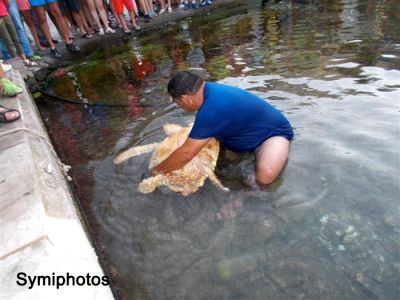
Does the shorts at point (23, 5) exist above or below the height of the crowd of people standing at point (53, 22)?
above

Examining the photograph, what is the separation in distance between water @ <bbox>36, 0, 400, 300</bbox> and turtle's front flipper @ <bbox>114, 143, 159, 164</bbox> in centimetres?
9

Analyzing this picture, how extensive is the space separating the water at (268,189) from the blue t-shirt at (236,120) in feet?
1.04

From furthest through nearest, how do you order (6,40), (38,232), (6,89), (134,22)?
(134,22) → (6,40) → (6,89) → (38,232)

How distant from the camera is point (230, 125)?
3502mm

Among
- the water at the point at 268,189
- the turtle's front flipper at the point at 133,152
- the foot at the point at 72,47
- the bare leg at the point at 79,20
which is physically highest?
the bare leg at the point at 79,20

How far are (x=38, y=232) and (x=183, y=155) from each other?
1445 mm

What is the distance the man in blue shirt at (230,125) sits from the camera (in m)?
3.24

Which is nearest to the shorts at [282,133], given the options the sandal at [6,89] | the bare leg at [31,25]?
the sandal at [6,89]

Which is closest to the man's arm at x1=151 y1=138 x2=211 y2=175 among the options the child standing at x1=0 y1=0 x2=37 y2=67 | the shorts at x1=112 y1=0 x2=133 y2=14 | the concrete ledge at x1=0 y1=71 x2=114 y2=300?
Result: the concrete ledge at x1=0 y1=71 x2=114 y2=300

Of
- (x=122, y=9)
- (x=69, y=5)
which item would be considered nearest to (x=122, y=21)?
(x=122, y=9)

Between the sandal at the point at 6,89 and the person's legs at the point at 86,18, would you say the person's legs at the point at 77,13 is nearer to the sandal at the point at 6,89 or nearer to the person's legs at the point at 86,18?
the person's legs at the point at 86,18

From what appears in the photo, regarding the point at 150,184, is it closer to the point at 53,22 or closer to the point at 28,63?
the point at 28,63

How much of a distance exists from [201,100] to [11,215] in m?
1.78

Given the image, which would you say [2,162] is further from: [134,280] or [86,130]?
[86,130]
